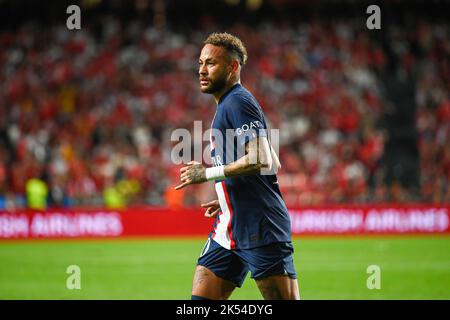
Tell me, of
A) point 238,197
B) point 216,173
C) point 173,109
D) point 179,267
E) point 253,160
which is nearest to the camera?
point 253,160

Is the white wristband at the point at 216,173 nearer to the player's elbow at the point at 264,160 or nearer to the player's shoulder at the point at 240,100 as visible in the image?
the player's elbow at the point at 264,160

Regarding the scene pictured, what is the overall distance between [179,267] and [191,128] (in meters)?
9.56

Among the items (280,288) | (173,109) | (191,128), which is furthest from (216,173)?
(173,109)

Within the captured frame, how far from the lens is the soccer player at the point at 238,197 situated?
5727 millimetres

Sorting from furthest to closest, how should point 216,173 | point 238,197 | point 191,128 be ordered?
1. point 191,128
2. point 238,197
3. point 216,173

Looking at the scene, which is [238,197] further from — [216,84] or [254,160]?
[216,84]

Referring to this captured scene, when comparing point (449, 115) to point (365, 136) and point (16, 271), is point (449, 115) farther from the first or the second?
point (16, 271)

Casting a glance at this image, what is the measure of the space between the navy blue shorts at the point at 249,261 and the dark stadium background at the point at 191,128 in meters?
5.45

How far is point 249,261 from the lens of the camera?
5.92m

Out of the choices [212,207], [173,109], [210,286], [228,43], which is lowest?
[210,286]

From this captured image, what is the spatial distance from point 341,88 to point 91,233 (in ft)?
35.0

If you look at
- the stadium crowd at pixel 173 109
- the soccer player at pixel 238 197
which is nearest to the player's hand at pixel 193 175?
the soccer player at pixel 238 197

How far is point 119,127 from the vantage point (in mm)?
23391
